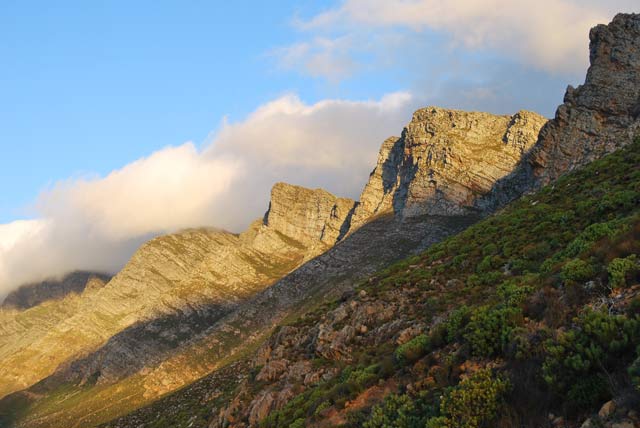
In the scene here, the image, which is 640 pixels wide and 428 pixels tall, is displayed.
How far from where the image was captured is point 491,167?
144 metres

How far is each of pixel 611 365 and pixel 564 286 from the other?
482 cm

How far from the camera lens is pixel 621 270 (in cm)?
1245

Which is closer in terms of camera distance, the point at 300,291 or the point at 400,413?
the point at 400,413

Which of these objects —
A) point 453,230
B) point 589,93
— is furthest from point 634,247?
point 453,230

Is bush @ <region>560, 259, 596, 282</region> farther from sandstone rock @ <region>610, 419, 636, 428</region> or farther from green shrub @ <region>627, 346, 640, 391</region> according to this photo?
sandstone rock @ <region>610, 419, 636, 428</region>

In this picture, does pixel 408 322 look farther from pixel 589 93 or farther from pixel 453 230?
pixel 453 230

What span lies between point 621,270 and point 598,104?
74.8m

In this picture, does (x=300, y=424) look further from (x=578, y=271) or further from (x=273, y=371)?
(x=273, y=371)

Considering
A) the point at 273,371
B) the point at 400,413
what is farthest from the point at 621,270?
the point at 273,371

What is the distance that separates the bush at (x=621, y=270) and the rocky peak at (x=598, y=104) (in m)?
65.4

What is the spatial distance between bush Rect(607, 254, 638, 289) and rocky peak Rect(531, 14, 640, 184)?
65.4 m

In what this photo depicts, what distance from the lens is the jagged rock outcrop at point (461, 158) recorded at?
464 ft

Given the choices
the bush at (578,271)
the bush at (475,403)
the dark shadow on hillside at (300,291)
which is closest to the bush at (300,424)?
the bush at (475,403)

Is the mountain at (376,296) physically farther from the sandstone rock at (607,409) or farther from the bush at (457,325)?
the sandstone rock at (607,409)
